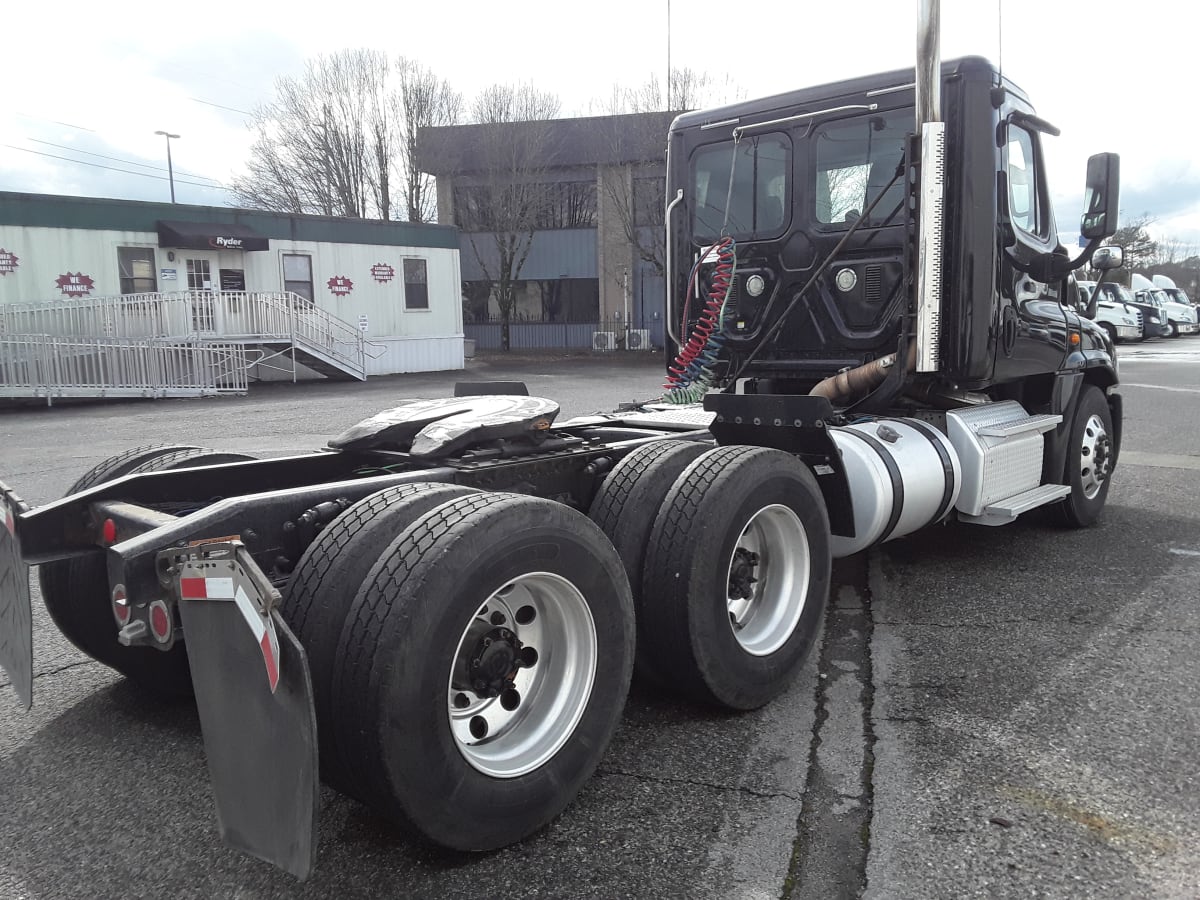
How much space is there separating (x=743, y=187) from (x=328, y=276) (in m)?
20.4

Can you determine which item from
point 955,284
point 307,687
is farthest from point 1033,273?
point 307,687

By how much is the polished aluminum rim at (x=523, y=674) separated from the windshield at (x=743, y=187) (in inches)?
149

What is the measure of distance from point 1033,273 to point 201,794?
5.36 m

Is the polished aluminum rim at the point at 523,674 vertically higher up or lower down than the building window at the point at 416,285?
lower down

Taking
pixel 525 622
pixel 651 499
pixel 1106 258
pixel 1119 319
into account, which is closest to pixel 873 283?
pixel 1106 258

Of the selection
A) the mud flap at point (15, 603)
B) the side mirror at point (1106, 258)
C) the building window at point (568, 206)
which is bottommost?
the mud flap at point (15, 603)

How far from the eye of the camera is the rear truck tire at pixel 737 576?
10.6 feet

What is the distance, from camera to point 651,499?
3.41 m

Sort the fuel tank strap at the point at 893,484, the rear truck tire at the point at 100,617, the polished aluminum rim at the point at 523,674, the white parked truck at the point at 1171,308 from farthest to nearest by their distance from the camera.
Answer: the white parked truck at the point at 1171,308 → the fuel tank strap at the point at 893,484 → the rear truck tire at the point at 100,617 → the polished aluminum rim at the point at 523,674

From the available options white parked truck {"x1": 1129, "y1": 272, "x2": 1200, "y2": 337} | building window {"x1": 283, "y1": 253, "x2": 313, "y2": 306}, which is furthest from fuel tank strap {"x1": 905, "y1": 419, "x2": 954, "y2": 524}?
white parked truck {"x1": 1129, "y1": 272, "x2": 1200, "y2": 337}

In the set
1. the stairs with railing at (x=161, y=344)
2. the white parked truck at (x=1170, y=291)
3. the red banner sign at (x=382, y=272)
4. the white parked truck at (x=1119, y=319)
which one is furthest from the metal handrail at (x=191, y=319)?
the white parked truck at (x=1170, y=291)

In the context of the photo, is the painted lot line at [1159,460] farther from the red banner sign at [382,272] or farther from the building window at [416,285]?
the building window at [416,285]

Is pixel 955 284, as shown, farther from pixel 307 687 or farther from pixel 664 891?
pixel 307 687

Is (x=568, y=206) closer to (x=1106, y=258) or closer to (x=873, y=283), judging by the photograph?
(x=1106, y=258)
